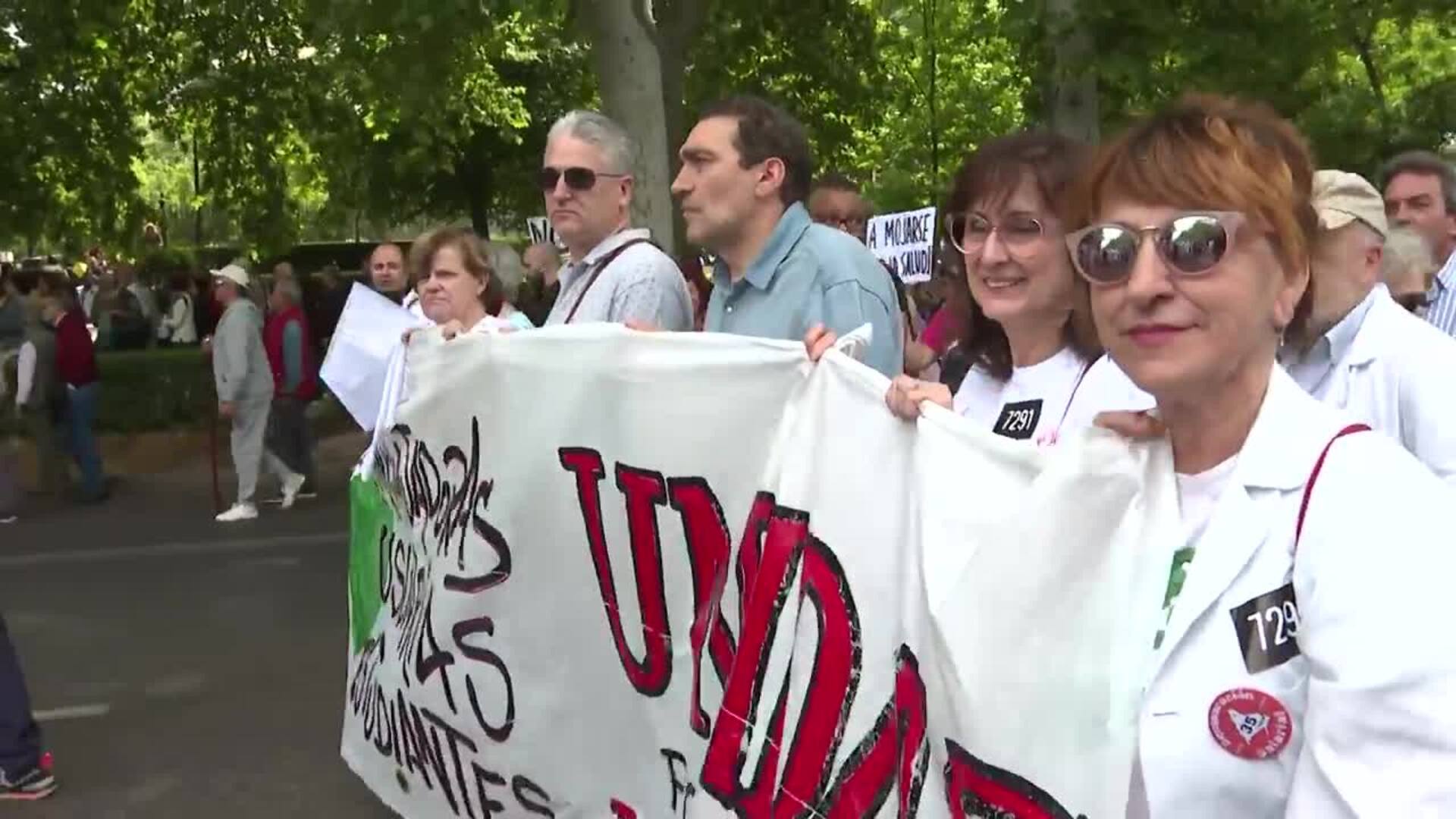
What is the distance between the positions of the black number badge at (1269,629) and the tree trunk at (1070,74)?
8.25 m

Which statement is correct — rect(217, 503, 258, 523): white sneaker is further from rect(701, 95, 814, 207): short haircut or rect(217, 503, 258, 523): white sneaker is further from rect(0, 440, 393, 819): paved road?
rect(701, 95, 814, 207): short haircut

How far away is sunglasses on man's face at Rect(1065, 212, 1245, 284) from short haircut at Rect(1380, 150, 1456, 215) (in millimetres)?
3850

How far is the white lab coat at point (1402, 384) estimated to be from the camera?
2699 millimetres

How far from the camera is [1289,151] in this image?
1.75 meters

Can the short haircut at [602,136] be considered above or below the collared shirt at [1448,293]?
above

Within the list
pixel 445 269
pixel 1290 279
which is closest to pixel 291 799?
pixel 445 269

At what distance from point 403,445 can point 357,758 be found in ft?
3.32

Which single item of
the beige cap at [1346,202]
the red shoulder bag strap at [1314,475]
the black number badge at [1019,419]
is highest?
the beige cap at [1346,202]

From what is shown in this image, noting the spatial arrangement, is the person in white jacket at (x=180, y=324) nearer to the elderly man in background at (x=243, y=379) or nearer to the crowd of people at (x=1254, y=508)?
the elderly man in background at (x=243, y=379)

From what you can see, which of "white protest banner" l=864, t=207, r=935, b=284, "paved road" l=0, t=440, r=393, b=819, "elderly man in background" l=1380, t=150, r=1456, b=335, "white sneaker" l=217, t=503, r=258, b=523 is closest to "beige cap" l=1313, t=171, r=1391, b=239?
"elderly man in background" l=1380, t=150, r=1456, b=335

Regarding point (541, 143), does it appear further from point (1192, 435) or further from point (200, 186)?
point (1192, 435)

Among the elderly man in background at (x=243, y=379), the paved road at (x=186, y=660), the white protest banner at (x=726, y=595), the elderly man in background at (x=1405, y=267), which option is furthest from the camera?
the elderly man in background at (x=243, y=379)

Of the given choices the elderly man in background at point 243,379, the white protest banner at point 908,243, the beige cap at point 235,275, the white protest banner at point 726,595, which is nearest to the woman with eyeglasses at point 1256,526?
the white protest banner at point 726,595

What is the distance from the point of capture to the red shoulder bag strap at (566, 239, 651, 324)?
13.9ft
